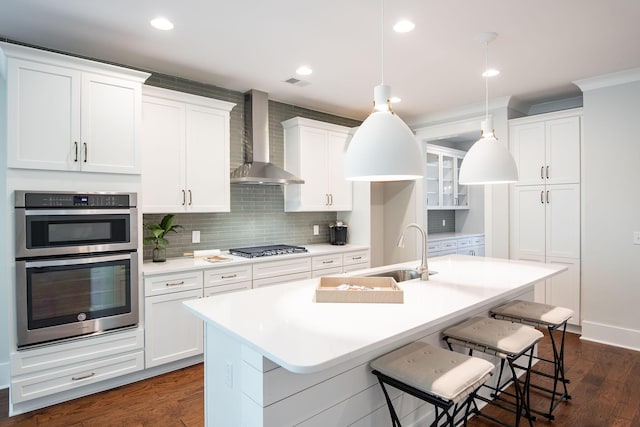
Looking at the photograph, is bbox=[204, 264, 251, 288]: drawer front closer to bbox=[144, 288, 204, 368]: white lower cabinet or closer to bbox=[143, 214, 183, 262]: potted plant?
bbox=[144, 288, 204, 368]: white lower cabinet

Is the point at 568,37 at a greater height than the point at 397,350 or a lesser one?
greater

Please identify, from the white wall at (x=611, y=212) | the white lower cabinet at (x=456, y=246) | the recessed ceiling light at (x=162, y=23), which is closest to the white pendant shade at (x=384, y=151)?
the recessed ceiling light at (x=162, y=23)

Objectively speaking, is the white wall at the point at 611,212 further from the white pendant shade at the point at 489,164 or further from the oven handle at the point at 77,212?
the oven handle at the point at 77,212

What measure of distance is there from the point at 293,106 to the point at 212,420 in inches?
139

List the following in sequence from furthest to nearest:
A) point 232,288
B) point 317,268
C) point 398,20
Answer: point 317,268
point 232,288
point 398,20

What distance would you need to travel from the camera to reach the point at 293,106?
14.9 feet

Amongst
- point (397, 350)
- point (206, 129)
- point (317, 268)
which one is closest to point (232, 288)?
point (317, 268)

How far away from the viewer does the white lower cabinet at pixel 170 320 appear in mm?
2941

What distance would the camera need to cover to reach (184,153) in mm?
3361

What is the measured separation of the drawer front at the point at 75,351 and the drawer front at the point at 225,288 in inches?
22.8

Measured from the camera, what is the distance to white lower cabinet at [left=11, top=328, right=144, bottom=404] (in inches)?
96.0

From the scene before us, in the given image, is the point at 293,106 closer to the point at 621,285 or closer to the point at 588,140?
the point at 588,140

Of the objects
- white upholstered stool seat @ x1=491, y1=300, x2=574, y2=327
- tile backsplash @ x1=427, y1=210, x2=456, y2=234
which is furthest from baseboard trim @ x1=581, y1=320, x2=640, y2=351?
tile backsplash @ x1=427, y1=210, x2=456, y2=234

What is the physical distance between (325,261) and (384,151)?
8.10 feet
